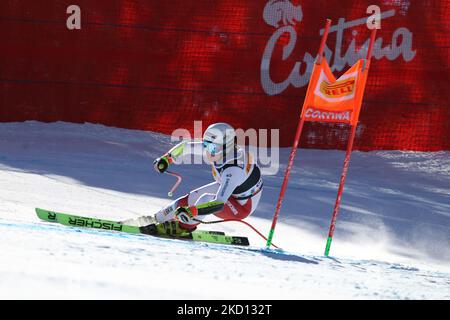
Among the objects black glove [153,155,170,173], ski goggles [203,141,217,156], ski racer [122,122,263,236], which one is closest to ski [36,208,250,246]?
ski racer [122,122,263,236]

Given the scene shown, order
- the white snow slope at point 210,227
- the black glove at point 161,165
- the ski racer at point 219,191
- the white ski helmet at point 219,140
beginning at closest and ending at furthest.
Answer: the white snow slope at point 210,227
the ski racer at point 219,191
the white ski helmet at point 219,140
the black glove at point 161,165

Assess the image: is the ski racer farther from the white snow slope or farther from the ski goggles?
the white snow slope

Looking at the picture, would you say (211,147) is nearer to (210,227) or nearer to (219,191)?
(219,191)

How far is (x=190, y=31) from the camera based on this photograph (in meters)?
13.0

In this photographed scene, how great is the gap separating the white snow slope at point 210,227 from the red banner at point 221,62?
16.0 inches

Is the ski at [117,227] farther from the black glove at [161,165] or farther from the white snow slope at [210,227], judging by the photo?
the black glove at [161,165]

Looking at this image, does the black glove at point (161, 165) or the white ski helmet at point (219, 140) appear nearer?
the white ski helmet at point (219, 140)

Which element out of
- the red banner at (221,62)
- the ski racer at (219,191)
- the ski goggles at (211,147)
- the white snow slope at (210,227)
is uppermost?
the red banner at (221,62)

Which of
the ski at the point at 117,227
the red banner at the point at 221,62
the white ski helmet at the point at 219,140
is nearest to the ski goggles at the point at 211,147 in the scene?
the white ski helmet at the point at 219,140

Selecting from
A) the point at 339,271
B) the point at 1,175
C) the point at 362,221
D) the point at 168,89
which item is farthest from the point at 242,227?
the point at 168,89

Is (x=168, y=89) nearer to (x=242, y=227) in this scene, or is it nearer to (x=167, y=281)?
(x=242, y=227)

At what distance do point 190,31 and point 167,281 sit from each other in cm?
804

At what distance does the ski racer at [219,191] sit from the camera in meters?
7.36

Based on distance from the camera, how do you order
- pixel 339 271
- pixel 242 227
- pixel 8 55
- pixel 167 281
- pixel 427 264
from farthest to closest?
pixel 8 55, pixel 242 227, pixel 427 264, pixel 339 271, pixel 167 281
